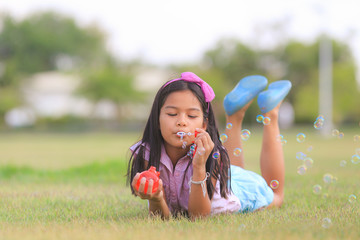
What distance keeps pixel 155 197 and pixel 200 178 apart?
294 mm

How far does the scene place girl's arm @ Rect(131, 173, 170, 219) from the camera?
2520 millimetres

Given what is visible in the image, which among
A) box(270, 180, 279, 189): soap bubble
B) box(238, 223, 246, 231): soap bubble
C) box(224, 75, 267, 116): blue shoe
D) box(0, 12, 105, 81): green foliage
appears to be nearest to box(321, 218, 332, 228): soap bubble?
box(238, 223, 246, 231): soap bubble

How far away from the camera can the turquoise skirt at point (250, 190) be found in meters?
3.25

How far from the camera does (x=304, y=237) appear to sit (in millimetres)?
2229

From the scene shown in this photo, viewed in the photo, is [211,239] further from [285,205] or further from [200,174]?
[285,205]

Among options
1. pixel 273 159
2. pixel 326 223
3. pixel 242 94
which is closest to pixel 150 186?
pixel 326 223

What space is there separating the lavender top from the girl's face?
0.54 feet

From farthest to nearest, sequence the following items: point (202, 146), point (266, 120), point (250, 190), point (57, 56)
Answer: point (57, 56) → point (266, 120) → point (250, 190) → point (202, 146)

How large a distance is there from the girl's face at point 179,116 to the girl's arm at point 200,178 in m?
0.12

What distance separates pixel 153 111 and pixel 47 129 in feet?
98.3

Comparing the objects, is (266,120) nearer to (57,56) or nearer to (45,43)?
(45,43)

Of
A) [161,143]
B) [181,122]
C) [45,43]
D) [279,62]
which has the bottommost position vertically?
[161,143]

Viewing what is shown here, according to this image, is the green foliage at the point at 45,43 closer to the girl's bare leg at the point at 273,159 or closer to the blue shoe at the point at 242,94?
the blue shoe at the point at 242,94

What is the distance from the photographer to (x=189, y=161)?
9.89 ft
